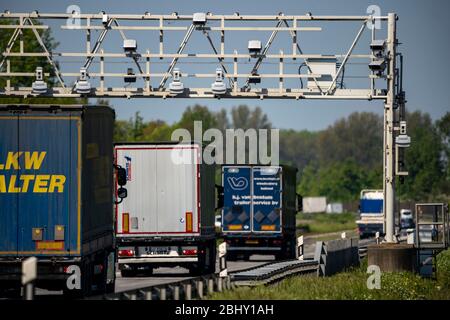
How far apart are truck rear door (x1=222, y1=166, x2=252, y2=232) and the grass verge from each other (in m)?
13.9

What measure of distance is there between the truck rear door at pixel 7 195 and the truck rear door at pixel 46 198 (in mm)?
87

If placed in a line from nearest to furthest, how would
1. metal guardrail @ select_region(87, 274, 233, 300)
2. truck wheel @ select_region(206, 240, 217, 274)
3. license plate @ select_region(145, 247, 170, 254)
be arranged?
metal guardrail @ select_region(87, 274, 233, 300)
license plate @ select_region(145, 247, 170, 254)
truck wheel @ select_region(206, 240, 217, 274)

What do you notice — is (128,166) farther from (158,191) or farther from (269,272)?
(269,272)

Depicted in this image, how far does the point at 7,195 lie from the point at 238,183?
24.5m

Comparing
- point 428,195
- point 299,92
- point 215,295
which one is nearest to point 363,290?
point 215,295

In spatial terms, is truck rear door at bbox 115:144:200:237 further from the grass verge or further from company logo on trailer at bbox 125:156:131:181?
the grass verge

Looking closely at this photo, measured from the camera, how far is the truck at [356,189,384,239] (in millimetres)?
86312

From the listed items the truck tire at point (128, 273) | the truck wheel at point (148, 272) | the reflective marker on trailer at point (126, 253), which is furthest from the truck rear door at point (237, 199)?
the reflective marker on trailer at point (126, 253)

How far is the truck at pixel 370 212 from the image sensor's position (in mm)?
86312

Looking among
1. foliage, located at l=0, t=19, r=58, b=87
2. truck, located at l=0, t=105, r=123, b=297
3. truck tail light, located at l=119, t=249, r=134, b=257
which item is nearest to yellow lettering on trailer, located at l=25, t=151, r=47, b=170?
truck, located at l=0, t=105, r=123, b=297

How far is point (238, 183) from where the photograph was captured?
51.0 meters

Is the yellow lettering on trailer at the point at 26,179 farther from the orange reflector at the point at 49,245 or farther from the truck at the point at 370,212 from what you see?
the truck at the point at 370,212

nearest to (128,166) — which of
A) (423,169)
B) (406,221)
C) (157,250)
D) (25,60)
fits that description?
(157,250)
